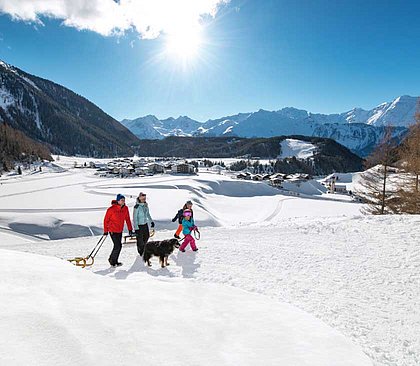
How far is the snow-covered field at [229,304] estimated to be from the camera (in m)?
3.27

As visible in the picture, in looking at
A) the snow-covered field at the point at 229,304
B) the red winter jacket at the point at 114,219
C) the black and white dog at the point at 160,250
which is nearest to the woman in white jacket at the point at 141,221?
the snow-covered field at the point at 229,304

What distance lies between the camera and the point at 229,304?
18.0 feet

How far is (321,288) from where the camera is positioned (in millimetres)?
7000

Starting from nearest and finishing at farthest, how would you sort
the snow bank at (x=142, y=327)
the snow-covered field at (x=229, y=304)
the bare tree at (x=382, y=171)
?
the snow bank at (x=142, y=327), the snow-covered field at (x=229, y=304), the bare tree at (x=382, y=171)

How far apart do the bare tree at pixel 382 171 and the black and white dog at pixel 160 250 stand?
751 inches

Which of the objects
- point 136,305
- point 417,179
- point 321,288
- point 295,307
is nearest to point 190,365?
point 136,305

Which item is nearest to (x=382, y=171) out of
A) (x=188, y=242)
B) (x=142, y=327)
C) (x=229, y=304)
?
(x=188, y=242)

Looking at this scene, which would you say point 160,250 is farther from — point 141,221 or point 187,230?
point 187,230

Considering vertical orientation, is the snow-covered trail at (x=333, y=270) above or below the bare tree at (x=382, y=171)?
below

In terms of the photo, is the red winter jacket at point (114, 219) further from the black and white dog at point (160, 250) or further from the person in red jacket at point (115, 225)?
the black and white dog at point (160, 250)

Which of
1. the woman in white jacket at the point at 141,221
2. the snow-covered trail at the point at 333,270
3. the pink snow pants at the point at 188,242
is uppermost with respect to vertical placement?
the woman in white jacket at the point at 141,221

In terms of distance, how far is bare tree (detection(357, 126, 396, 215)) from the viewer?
21.7 metres

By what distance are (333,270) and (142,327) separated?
254 inches

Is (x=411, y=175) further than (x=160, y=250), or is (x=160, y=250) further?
(x=411, y=175)
